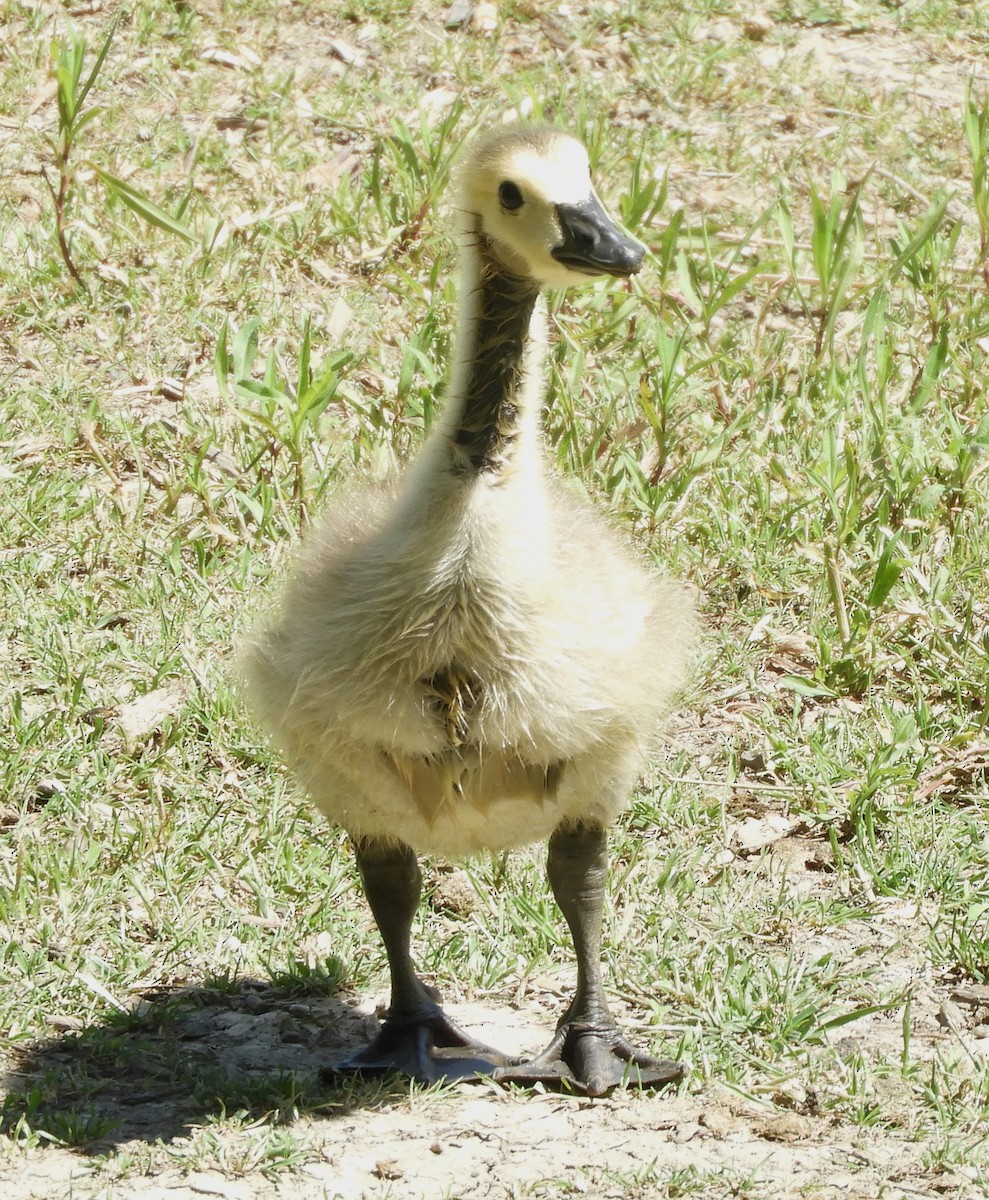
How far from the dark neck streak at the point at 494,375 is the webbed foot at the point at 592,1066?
58.8 inches

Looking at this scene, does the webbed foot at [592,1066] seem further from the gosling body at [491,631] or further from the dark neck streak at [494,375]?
the dark neck streak at [494,375]

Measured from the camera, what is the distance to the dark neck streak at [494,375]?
3.88 m

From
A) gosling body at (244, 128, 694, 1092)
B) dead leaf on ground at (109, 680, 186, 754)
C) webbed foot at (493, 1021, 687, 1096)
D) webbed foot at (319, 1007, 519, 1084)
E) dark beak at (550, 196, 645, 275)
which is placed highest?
dark beak at (550, 196, 645, 275)

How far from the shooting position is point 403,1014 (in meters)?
4.40

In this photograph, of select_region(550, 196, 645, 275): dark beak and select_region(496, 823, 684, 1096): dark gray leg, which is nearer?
select_region(550, 196, 645, 275): dark beak

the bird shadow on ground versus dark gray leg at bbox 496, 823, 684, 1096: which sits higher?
dark gray leg at bbox 496, 823, 684, 1096

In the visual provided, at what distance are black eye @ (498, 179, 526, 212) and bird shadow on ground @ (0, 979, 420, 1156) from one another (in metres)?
2.18

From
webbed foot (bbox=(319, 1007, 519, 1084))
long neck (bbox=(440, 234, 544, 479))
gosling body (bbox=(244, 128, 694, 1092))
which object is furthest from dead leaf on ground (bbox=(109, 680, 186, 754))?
long neck (bbox=(440, 234, 544, 479))

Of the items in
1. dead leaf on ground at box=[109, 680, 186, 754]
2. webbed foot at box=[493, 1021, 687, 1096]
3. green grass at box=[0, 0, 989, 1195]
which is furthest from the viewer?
dead leaf on ground at box=[109, 680, 186, 754]

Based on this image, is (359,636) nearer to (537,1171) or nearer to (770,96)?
(537,1171)

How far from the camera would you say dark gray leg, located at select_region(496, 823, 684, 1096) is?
4254 mm

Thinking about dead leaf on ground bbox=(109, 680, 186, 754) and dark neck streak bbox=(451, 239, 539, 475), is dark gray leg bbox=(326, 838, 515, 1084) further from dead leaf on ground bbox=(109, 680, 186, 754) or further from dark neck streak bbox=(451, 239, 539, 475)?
dead leaf on ground bbox=(109, 680, 186, 754)

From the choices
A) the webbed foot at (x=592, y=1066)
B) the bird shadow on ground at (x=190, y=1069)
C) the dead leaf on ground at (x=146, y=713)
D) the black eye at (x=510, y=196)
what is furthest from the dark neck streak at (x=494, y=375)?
the dead leaf on ground at (x=146, y=713)

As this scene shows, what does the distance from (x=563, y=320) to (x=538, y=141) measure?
10.5 ft
